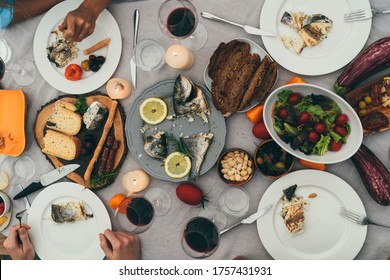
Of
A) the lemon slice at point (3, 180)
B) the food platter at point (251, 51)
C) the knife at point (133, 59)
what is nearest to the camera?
the food platter at point (251, 51)

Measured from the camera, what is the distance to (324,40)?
1358 mm

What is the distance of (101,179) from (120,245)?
10.1 inches

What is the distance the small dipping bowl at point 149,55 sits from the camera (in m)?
1.46

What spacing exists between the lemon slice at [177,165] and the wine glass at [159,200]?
8 cm

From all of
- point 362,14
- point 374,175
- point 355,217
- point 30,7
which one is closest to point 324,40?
point 362,14

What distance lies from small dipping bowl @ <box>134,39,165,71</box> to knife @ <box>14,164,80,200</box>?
0.46 metres

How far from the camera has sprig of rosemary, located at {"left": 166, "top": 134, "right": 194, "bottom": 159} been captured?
1.40 meters

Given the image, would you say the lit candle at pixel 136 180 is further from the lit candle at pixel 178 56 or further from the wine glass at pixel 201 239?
the lit candle at pixel 178 56

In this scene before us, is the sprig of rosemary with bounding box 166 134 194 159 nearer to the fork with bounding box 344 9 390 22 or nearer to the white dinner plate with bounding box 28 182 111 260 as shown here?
the white dinner plate with bounding box 28 182 111 260

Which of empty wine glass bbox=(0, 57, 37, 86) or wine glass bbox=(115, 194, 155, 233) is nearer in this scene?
wine glass bbox=(115, 194, 155, 233)

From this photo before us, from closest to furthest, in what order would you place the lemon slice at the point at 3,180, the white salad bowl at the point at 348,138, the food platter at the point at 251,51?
the white salad bowl at the point at 348,138, the food platter at the point at 251,51, the lemon slice at the point at 3,180

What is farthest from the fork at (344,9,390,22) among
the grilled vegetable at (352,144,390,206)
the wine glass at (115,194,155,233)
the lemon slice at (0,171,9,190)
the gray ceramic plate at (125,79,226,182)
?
the lemon slice at (0,171,9,190)

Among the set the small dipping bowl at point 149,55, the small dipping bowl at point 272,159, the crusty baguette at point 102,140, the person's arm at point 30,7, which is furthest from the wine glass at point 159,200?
the person's arm at point 30,7
